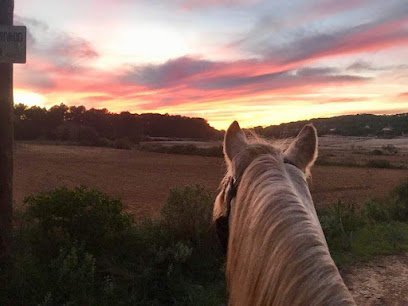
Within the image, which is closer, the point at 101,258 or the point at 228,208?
the point at 228,208

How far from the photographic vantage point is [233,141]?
195cm

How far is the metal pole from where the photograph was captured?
434 centimetres

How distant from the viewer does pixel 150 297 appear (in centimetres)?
505

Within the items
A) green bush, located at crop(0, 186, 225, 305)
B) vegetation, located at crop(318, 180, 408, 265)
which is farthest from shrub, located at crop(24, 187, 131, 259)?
vegetation, located at crop(318, 180, 408, 265)

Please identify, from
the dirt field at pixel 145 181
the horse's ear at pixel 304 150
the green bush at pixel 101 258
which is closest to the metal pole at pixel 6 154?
the green bush at pixel 101 258

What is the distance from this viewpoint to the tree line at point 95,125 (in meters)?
56.8

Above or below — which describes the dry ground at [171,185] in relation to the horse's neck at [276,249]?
below

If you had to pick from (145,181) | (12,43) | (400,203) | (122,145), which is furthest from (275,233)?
(122,145)

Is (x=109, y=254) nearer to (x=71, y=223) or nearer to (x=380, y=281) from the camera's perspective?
(x=71, y=223)

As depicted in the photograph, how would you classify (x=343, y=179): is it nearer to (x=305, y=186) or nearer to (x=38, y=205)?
(x=38, y=205)

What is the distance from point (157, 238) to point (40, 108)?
194 ft

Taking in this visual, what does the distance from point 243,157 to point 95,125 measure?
2472 inches

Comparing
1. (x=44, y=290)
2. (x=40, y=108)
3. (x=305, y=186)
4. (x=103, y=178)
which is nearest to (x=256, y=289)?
(x=305, y=186)

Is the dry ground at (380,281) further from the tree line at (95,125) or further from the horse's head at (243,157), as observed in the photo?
the tree line at (95,125)
